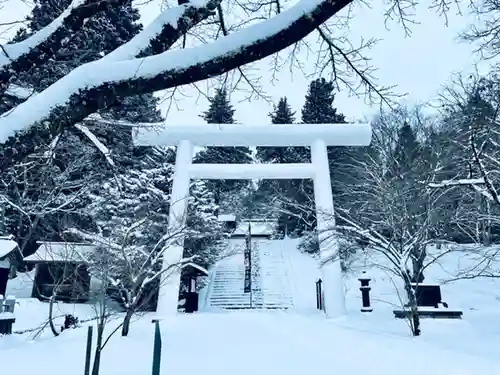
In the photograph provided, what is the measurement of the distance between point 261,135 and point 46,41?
9.74 metres

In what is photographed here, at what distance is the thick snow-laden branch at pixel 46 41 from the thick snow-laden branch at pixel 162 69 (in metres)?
0.77

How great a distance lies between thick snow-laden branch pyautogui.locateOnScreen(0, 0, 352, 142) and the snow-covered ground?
4638 millimetres

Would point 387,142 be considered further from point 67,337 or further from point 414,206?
point 67,337

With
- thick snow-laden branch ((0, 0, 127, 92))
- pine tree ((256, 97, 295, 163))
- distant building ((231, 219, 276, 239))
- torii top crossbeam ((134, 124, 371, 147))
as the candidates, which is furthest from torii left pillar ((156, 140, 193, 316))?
distant building ((231, 219, 276, 239))

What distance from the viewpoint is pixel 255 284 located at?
758 inches

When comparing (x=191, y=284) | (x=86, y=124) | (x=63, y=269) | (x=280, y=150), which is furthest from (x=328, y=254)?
(x=280, y=150)

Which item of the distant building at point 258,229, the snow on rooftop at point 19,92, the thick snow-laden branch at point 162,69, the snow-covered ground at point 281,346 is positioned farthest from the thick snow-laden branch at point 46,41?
the distant building at point 258,229

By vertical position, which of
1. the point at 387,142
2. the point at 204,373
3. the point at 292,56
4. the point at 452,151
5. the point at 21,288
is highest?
the point at 387,142

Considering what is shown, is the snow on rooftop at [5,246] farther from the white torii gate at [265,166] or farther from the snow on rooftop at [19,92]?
the snow on rooftop at [19,92]

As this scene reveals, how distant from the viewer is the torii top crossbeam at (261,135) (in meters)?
Answer: 12.4

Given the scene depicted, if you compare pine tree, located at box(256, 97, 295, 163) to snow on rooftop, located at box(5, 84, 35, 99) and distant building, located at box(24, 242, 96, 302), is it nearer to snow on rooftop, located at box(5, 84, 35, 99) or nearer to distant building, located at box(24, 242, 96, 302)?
distant building, located at box(24, 242, 96, 302)

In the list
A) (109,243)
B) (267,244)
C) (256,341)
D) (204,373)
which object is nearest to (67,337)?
(109,243)

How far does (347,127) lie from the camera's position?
12.8 meters

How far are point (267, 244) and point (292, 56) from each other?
23.2m
